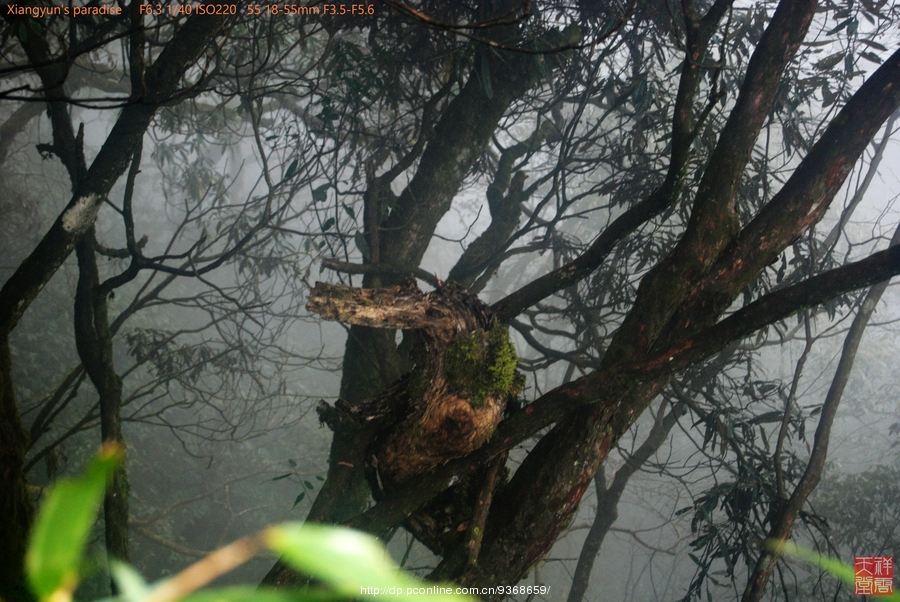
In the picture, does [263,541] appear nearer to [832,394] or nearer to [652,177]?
[832,394]

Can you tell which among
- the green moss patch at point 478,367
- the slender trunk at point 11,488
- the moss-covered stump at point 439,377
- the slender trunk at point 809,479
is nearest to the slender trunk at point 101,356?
the slender trunk at point 11,488

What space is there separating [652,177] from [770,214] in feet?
6.16

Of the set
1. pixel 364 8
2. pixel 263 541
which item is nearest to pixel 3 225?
pixel 364 8

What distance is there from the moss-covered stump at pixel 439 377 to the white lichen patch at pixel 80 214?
127cm

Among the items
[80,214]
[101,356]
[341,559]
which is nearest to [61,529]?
[341,559]

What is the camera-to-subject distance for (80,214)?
2365 millimetres

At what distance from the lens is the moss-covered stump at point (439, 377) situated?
184 centimetres

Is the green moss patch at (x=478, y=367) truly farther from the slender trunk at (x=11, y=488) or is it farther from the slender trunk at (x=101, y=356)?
the slender trunk at (x=101, y=356)

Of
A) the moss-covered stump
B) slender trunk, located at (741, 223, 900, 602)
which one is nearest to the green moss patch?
the moss-covered stump

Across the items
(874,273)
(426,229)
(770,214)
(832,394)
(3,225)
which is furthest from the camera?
(3,225)

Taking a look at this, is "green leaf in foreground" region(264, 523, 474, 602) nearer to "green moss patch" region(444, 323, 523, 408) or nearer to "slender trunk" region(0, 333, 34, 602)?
"green moss patch" region(444, 323, 523, 408)

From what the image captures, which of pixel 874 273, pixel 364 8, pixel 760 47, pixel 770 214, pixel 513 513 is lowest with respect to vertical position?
pixel 513 513

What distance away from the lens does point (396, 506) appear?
187cm

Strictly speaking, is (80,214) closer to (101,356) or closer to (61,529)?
(101,356)
